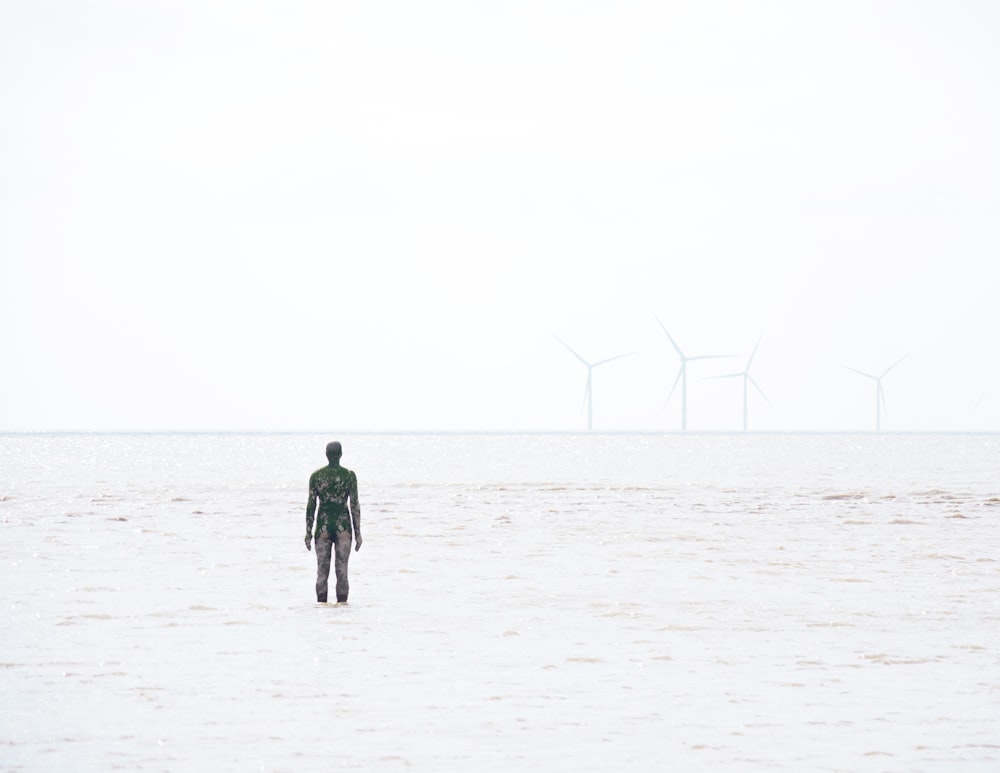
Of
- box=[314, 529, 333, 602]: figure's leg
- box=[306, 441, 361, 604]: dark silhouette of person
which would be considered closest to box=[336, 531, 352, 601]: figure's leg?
box=[306, 441, 361, 604]: dark silhouette of person

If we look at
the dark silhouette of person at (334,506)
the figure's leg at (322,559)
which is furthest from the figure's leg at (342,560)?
the figure's leg at (322,559)

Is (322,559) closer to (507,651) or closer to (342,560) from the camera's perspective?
(342,560)

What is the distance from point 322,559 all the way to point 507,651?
5.27 m

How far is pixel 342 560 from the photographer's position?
21641 millimetres

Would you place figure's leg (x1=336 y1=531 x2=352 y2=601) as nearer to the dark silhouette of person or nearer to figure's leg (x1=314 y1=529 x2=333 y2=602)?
the dark silhouette of person

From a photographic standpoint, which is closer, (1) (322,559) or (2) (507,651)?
(2) (507,651)

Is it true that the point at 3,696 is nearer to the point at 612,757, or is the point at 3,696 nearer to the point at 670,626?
the point at 612,757

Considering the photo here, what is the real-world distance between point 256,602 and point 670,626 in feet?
21.6

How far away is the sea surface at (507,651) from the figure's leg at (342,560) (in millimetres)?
319

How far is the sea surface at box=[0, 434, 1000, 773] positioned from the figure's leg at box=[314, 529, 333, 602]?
9.8 inches

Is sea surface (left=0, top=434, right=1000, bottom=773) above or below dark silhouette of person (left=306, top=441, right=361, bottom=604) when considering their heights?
below

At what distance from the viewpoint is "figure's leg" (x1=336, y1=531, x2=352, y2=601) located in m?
21.1

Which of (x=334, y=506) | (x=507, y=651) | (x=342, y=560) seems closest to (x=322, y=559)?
(x=342, y=560)

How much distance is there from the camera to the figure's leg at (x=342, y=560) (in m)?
21.1
